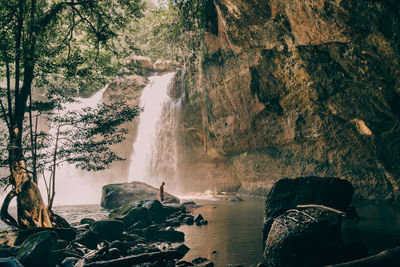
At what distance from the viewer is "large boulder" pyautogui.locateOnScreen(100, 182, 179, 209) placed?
15709mm

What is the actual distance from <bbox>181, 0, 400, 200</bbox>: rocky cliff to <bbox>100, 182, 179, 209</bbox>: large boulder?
609 centimetres

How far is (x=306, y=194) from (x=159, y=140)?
61.0 feet

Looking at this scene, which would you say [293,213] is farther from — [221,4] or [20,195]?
[221,4]

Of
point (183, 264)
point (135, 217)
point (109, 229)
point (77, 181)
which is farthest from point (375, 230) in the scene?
point (77, 181)

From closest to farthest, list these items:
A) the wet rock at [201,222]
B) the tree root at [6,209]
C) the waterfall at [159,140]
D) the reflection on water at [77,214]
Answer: the tree root at [6,209], the wet rock at [201,222], the reflection on water at [77,214], the waterfall at [159,140]

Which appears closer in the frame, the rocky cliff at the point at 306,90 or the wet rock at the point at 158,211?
the rocky cliff at the point at 306,90

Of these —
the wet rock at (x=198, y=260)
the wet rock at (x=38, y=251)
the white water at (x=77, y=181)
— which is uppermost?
the wet rock at (x=38, y=251)

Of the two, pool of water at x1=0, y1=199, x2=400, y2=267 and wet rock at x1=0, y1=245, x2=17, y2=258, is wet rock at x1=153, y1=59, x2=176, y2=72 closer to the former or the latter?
pool of water at x1=0, y1=199, x2=400, y2=267

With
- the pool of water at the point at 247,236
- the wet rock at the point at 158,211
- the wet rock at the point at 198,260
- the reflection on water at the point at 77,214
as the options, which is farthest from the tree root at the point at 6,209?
the wet rock at the point at 198,260

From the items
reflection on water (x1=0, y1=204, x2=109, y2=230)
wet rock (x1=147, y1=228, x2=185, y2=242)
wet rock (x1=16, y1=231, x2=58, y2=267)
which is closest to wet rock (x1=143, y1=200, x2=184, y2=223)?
reflection on water (x1=0, y1=204, x2=109, y2=230)

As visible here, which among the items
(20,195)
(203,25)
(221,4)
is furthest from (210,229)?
(203,25)

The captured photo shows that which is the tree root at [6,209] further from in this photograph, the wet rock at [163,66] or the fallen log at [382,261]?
the wet rock at [163,66]

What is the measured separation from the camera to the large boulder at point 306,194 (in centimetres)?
630

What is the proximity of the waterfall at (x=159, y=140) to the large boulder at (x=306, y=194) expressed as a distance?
55.7 feet
